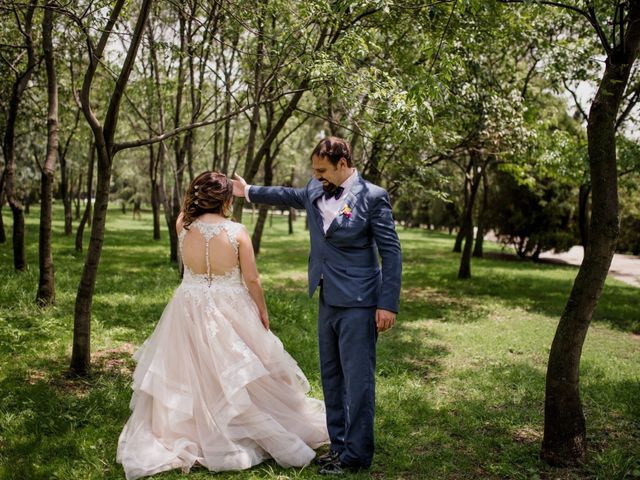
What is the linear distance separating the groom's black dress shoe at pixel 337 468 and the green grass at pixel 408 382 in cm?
16

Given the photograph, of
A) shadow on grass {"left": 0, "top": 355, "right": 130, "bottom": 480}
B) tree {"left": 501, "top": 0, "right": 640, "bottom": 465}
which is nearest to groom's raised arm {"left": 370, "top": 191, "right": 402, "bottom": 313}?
tree {"left": 501, "top": 0, "right": 640, "bottom": 465}

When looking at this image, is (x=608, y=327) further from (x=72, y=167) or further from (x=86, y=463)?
(x=72, y=167)

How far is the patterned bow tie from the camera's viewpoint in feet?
13.9

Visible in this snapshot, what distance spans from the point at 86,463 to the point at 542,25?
12750mm

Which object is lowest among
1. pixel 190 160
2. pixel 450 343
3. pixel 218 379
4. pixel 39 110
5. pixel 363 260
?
pixel 450 343

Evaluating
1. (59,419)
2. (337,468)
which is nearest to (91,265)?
(59,419)

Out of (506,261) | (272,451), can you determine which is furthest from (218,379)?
(506,261)

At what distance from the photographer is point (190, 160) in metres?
15.3

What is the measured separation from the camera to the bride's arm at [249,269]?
15.1 feet

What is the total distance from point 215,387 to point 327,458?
1.07m

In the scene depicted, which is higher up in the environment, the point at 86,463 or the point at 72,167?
the point at 72,167

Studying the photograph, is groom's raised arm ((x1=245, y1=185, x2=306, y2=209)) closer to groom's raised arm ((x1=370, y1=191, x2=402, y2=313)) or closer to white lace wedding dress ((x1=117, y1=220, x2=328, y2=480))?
white lace wedding dress ((x1=117, y1=220, x2=328, y2=480))

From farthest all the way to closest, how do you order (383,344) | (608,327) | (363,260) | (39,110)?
(39,110)
(608,327)
(383,344)
(363,260)

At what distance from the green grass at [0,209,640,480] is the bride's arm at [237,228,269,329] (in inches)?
53.8
